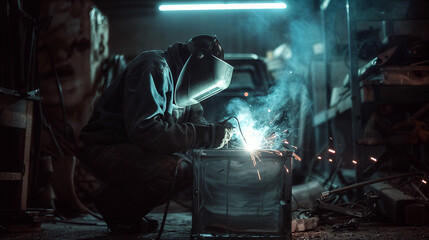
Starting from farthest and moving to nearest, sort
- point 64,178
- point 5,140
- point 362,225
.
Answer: point 64,178 → point 5,140 → point 362,225

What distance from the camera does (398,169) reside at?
438 centimetres

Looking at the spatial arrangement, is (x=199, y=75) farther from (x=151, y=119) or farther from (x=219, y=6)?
(x=219, y=6)

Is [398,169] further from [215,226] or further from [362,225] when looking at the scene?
[215,226]

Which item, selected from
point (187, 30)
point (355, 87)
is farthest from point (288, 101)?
point (187, 30)

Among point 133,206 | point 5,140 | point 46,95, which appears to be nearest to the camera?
point 133,206

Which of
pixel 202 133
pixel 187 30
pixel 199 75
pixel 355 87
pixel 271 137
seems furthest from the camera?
pixel 187 30

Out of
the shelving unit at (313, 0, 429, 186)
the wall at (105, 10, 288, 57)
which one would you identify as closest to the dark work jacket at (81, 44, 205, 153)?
the shelving unit at (313, 0, 429, 186)

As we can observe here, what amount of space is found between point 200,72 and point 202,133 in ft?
1.41

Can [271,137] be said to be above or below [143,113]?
below

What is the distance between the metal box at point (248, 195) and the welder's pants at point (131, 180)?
0.43 m

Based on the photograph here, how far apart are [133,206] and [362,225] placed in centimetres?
163

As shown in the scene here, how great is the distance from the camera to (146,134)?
2373mm

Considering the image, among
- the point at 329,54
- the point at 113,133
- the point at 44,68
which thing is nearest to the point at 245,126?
the point at 113,133

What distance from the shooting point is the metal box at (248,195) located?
85.4 inches
